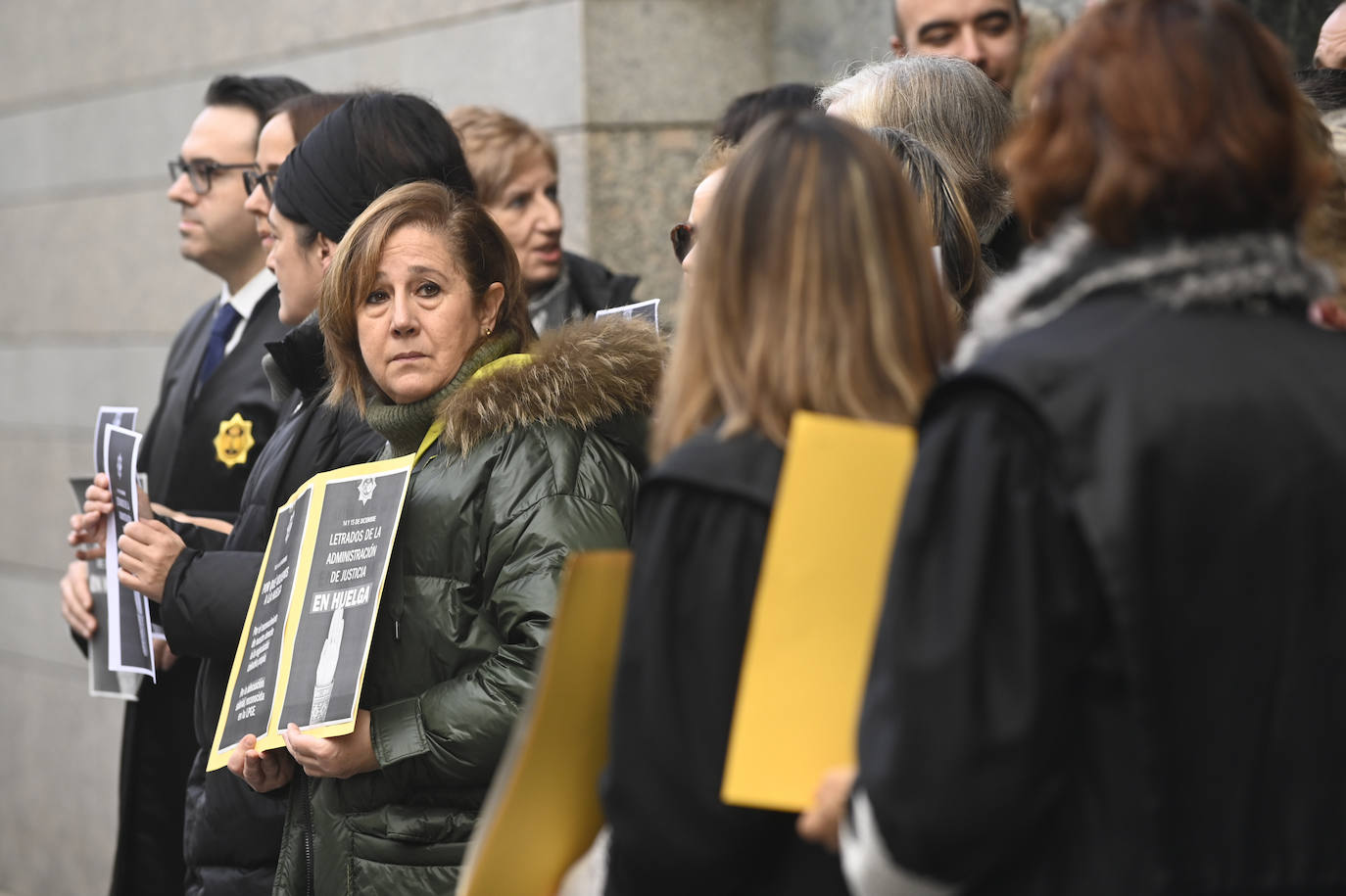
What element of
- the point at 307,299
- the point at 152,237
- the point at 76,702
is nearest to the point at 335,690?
the point at 307,299

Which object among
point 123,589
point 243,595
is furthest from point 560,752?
point 123,589

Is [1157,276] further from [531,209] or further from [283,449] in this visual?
[531,209]

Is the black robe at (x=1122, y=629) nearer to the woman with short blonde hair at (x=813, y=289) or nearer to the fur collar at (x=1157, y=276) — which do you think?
the fur collar at (x=1157, y=276)

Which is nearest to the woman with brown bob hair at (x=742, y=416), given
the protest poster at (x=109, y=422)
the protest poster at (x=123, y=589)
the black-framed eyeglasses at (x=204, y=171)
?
the protest poster at (x=123, y=589)

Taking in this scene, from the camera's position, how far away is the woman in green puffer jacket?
2822mm

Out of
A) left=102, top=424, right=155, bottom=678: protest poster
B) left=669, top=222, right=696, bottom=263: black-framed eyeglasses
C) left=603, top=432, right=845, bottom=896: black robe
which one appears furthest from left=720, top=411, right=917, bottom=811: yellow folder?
left=102, top=424, right=155, bottom=678: protest poster

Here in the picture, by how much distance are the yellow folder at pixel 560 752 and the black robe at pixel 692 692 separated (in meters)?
0.12

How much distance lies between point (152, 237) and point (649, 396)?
4993mm

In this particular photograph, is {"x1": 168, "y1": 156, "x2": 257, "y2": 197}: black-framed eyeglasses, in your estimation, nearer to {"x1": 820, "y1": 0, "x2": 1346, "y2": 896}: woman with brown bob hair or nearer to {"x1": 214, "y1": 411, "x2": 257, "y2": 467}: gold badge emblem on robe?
{"x1": 214, "y1": 411, "x2": 257, "y2": 467}: gold badge emblem on robe


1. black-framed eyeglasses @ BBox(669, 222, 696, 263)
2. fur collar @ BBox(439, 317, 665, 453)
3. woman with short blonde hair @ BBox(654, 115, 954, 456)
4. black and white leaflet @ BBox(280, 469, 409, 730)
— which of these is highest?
woman with short blonde hair @ BBox(654, 115, 954, 456)

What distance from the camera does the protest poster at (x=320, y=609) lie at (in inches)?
112

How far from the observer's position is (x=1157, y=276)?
5.28 feet

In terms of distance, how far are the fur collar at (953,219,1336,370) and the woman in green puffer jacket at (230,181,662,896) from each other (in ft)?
4.22

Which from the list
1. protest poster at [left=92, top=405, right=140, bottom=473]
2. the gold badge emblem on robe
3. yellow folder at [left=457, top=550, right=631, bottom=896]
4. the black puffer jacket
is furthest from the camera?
the gold badge emblem on robe
